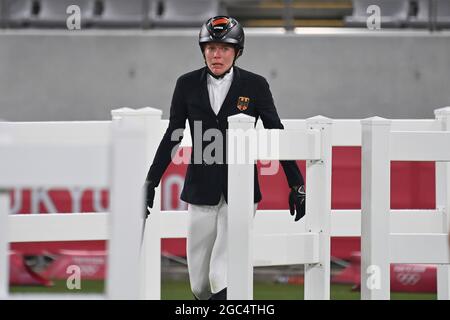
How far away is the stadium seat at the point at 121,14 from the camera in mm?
10891

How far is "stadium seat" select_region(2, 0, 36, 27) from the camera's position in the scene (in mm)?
10594

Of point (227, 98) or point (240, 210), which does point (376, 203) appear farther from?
point (227, 98)

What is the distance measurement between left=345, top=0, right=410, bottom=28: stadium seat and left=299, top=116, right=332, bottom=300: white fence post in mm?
6151

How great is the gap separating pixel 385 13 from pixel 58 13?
11.4ft

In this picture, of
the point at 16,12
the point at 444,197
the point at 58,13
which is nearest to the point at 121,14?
the point at 58,13

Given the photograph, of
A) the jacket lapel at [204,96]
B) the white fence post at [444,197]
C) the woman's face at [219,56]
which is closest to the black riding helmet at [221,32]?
the woman's face at [219,56]

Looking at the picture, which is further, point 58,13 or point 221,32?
point 58,13

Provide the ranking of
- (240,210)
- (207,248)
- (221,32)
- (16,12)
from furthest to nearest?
(16,12) < (207,248) < (221,32) < (240,210)

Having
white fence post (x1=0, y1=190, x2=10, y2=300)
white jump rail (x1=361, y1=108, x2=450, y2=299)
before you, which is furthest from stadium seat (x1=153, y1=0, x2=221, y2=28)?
white fence post (x1=0, y1=190, x2=10, y2=300)

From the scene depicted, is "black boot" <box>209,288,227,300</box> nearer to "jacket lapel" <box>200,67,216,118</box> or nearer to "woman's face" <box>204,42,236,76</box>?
"jacket lapel" <box>200,67,216,118</box>

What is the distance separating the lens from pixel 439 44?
10.2m

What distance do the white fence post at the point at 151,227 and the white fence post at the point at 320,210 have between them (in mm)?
1116

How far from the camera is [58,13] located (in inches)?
434

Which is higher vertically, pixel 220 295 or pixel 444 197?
pixel 444 197
